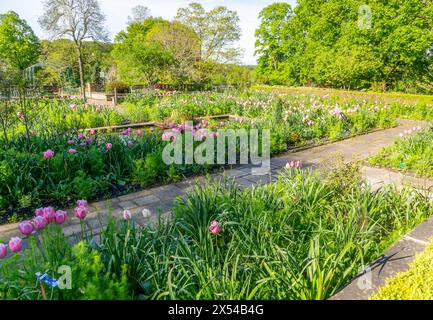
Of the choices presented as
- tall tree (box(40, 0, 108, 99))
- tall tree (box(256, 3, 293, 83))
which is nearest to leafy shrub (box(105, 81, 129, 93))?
tall tree (box(40, 0, 108, 99))

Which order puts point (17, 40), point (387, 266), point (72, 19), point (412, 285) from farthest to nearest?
1. point (17, 40)
2. point (72, 19)
3. point (387, 266)
4. point (412, 285)

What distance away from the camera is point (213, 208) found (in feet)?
7.95

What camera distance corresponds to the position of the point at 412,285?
1.39 m

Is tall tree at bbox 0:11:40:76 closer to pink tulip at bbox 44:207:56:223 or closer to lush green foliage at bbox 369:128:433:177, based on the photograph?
lush green foliage at bbox 369:128:433:177

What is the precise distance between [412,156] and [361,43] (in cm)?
1600

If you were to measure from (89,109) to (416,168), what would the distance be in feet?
24.7

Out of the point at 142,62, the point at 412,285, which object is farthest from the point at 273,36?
the point at 412,285

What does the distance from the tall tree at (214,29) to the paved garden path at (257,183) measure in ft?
65.8

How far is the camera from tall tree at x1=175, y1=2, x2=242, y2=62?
24.3 meters

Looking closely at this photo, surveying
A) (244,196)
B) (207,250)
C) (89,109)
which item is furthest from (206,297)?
(89,109)

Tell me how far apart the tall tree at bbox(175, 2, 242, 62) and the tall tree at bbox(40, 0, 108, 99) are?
327 inches

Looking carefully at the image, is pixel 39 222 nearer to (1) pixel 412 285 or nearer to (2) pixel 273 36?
(1) pixel 412 285
